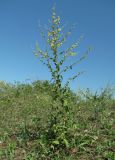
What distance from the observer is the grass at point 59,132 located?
10.1m

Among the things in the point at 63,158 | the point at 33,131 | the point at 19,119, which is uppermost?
the point at 19,119

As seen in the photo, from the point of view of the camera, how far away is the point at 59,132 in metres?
10.3

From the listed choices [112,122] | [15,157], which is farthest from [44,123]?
[15,157]

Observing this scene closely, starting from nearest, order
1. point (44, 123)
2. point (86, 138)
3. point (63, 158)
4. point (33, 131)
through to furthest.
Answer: point (63, 158), point (86, 138), point (33, 131), point (44, 123)

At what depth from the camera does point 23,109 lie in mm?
16859

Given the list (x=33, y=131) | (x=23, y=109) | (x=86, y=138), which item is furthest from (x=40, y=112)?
(x=86, y=138)

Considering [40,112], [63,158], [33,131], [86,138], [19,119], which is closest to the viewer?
[63,158]

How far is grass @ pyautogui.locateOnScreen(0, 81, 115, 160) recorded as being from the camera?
1015 centimetres

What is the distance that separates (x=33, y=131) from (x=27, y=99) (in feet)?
24.4

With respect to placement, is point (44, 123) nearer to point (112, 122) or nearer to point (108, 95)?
point (112, 122)

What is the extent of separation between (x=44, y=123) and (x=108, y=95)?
5160 millimetres

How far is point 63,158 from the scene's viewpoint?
992 cm

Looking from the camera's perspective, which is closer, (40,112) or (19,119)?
(19,119)

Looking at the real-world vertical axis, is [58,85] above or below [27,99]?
below
